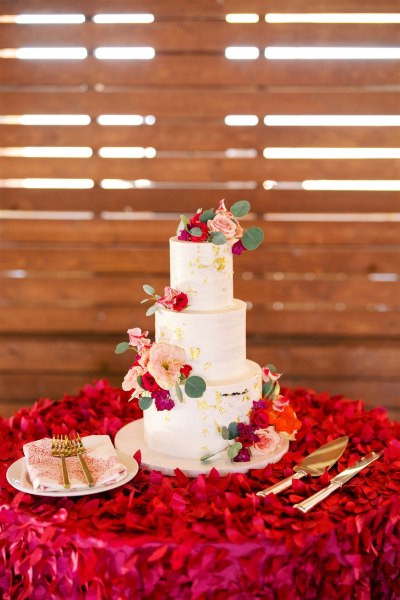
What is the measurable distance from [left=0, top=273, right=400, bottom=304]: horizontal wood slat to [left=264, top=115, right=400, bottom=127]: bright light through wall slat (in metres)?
0.71

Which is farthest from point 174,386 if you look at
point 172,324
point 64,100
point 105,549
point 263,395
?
point 64,100

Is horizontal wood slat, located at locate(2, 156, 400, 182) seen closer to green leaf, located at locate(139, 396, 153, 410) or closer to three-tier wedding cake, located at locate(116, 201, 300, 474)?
three-tier wedding cake, located at locate(116, 201, 300, 474)

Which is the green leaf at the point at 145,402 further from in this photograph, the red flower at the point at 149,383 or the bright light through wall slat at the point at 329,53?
the bright light through wall slat at the point at 329,53

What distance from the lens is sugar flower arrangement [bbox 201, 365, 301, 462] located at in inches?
74.0

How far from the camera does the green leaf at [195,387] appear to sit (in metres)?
1.83

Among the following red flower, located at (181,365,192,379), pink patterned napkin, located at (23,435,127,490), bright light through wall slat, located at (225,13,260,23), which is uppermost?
bright light through wall slat, located at (225,13,260,23)

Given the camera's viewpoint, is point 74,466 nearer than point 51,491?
No

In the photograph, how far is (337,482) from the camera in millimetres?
1767

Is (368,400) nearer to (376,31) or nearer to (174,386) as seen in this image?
(376,31)

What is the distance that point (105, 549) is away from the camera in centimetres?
157

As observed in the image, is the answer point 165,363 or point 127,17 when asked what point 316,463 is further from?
point 127,17

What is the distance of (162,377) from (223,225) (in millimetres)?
415

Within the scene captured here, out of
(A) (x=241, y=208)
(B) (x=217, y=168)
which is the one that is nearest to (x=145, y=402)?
(A) (x=241, y=208)

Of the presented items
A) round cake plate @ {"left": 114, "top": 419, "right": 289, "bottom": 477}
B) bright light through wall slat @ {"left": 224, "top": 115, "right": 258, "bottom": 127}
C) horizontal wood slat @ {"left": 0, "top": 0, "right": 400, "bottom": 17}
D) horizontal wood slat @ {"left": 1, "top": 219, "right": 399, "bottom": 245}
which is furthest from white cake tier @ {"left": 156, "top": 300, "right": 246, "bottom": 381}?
horizontal wood slat @ {"left": 0, "top": 0, "right": 400, "bottom": 17}
